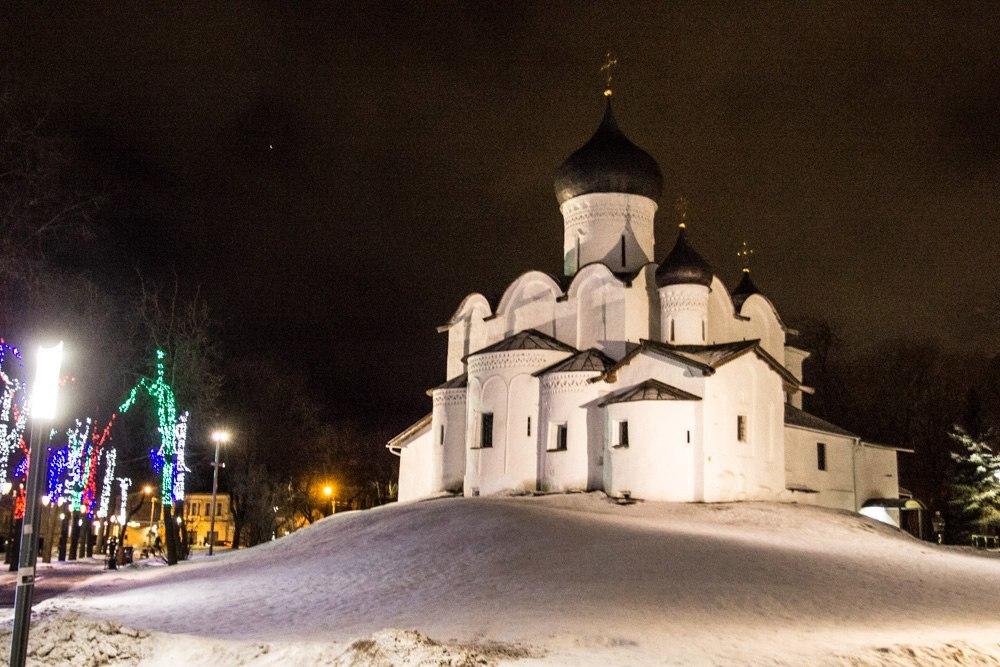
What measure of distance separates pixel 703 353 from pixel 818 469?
287 inches

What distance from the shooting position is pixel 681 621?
12.7m

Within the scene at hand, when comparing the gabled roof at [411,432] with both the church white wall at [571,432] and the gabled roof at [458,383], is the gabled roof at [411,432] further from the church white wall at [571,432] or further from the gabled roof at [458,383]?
the church white wall at [571,432]

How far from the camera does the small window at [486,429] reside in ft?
103

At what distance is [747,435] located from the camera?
28.9 m

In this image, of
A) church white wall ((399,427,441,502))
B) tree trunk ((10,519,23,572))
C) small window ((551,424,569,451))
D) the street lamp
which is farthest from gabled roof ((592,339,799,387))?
the street lamp

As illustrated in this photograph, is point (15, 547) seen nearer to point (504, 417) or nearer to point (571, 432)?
point (504, 417)

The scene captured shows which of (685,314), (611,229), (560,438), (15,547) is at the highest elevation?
(611,229)

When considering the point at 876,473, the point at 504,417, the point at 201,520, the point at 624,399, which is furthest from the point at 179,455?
the point at 201,520

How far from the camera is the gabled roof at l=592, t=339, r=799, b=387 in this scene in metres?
28.6

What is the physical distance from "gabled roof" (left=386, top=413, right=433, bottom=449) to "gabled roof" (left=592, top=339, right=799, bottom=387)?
9035 millimetres

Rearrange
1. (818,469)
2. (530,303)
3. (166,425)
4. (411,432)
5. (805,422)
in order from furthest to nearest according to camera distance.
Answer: (411,432)
(530,303)
(818,469)
(805,422)
(166,425)

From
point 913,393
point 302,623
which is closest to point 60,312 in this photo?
point 302,623

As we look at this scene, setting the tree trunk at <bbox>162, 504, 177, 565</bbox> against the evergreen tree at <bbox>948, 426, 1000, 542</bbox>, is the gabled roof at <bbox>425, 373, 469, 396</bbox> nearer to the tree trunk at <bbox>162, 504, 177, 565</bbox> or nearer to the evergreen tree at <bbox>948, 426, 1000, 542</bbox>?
the tree trunk at <bbox>162, 504, 177, 565</bbox>

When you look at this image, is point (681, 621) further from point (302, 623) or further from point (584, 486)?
A: point (584, 486)
